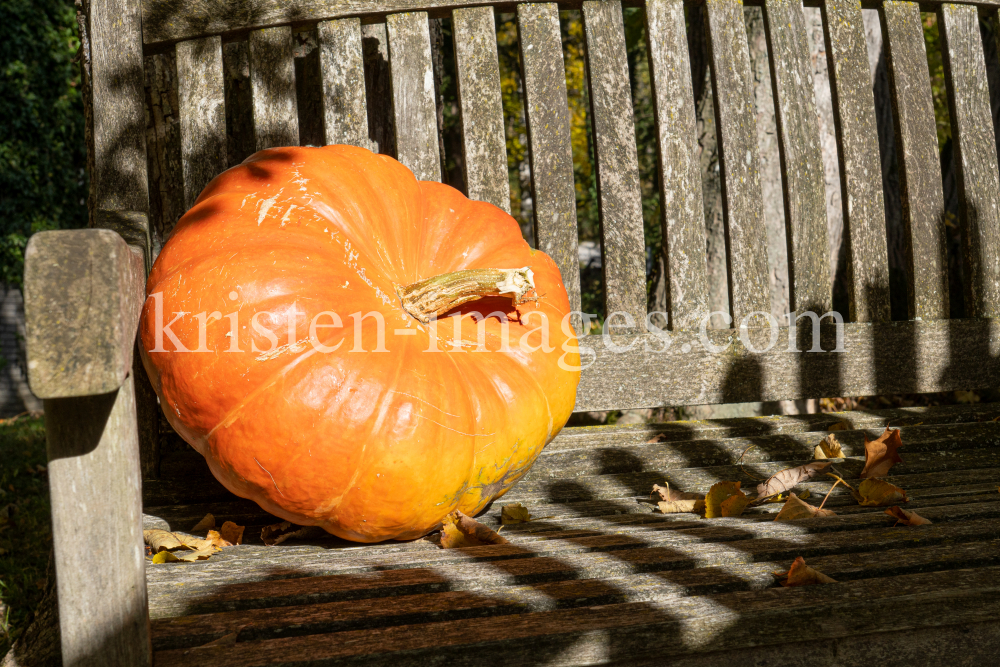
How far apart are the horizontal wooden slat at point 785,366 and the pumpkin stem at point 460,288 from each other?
0.68m

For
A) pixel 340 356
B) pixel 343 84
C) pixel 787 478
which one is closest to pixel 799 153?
pixel 787 478

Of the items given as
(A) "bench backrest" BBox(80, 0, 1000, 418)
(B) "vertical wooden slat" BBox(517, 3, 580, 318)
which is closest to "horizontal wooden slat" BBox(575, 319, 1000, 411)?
(A) "bench backrest" BBox(80, 0, 1000, 418)

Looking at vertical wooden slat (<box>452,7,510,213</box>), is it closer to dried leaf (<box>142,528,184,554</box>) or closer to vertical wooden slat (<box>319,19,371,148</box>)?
vertical wooden slat (<box>319,19,371,148</box>)

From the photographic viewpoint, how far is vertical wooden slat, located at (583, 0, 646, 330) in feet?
7.47

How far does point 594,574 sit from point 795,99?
1803 millimetres

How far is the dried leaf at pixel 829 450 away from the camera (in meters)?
2.07

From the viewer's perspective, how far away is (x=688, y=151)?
233cm

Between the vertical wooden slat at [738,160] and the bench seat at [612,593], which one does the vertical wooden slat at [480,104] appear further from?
the bench seat at [612,593]

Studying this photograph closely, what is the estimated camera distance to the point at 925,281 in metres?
2.42

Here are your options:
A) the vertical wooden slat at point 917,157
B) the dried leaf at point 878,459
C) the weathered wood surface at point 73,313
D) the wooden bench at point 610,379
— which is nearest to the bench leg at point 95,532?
the wooden bench at point 610,379

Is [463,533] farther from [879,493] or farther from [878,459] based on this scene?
[878,459]

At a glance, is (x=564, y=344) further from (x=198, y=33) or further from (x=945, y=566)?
(x=198, y=33)

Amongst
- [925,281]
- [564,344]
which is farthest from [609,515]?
[925,281]

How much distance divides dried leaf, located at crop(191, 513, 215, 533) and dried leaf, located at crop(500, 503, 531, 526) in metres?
0.68
